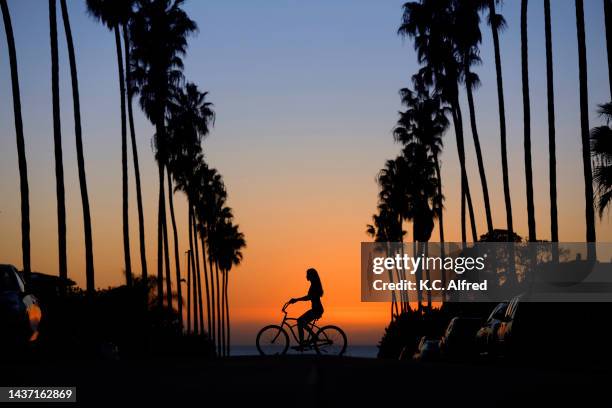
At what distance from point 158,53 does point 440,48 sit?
47.2 ft

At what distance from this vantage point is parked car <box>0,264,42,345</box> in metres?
16.1

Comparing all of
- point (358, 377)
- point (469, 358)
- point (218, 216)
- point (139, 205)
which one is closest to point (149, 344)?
point (139, 205)

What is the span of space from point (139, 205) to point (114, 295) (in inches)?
474

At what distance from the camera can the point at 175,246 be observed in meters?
68.8

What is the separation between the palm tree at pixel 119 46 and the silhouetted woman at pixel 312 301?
76.6ft

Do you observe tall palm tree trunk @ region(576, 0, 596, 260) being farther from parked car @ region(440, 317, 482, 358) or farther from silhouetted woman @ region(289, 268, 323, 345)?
silhouetted woman @ region(289, 268, 323, 345)

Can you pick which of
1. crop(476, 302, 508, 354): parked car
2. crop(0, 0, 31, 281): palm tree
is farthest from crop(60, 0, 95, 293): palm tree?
crop(476, 302, 508, 354): parked car

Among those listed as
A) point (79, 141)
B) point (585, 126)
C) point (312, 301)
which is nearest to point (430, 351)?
point (312, 301)

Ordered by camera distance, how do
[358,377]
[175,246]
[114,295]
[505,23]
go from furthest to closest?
[175,246] → [505,23] → [114,295] → [358,377]

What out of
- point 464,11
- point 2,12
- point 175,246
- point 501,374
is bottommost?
point 501,374

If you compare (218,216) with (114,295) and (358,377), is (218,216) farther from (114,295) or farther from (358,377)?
(358,377)

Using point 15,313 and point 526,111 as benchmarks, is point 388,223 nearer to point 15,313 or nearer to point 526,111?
point 526,111

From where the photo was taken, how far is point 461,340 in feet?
85.3

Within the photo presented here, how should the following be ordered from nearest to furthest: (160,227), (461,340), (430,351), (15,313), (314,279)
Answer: (15,313), (314,279), (461,340), (430,351), (160,227)
